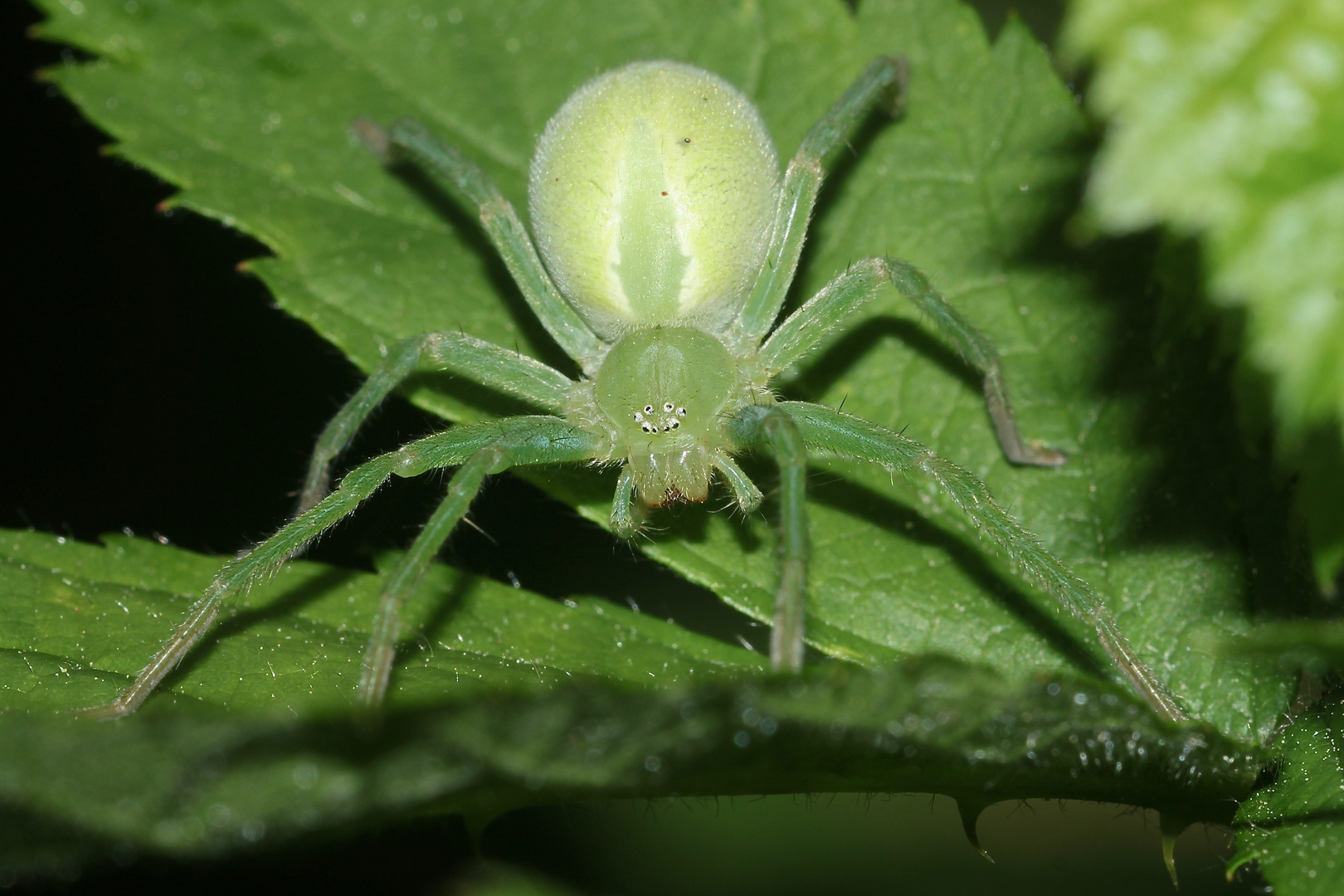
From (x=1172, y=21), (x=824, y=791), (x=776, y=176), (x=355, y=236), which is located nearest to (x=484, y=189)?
(x=355, y=236)

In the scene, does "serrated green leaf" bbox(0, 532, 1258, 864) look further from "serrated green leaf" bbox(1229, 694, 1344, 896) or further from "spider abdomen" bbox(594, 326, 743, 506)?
"spider abdomen" bbox(594, 326, 743, 506)

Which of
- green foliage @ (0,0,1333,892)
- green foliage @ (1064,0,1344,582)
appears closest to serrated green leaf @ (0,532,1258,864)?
green foliage @ (0,0,1333,892)

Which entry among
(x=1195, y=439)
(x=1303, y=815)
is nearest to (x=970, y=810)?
(x=1303, y=815)

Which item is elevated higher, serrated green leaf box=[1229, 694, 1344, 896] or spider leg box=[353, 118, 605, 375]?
spider leg box=[353, 118, 605, 375]

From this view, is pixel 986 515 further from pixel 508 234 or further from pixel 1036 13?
pixel 1036 13

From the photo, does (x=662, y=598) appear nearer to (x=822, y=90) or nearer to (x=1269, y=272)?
(x=822, y=90)

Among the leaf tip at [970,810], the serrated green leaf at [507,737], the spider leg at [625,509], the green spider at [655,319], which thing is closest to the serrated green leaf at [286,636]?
the serrated green leaf at [507,737]
